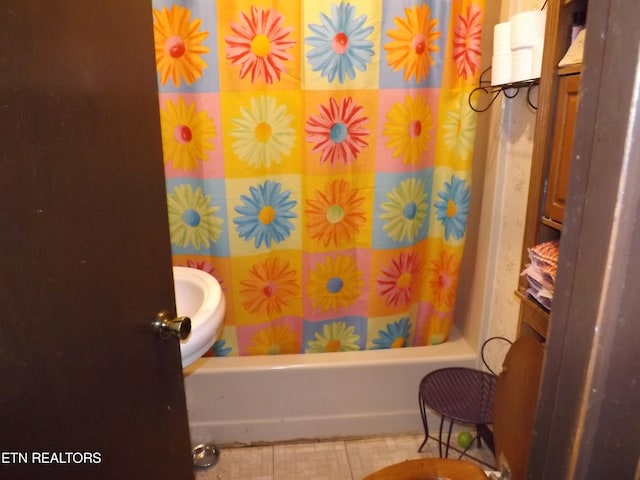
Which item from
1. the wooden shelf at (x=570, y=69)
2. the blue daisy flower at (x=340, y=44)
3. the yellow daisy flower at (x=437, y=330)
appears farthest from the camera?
the yellow daisy flower at (x=437, y=330)

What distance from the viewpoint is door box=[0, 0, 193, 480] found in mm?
494

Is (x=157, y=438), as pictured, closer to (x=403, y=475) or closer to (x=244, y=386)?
(x=403, y=475)

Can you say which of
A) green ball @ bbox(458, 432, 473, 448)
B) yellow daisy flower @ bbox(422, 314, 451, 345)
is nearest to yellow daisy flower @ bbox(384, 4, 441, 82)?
yellow daisy flower @ bbox(422, 314, 451, 345)

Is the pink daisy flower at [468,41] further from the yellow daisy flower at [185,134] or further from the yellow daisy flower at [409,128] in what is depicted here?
the yellow daisy flower at [185,134]

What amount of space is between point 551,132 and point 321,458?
136cm

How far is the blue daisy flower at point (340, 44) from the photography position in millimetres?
1478

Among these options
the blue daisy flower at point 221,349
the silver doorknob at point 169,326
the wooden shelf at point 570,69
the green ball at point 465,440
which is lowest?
the green ball at point 465,440

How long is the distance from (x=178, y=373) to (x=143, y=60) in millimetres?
610

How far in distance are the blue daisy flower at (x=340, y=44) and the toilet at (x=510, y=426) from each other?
104 centimetres

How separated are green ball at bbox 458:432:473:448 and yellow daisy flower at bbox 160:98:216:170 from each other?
1415 millimetres

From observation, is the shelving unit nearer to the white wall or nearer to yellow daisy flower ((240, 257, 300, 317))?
the white wall

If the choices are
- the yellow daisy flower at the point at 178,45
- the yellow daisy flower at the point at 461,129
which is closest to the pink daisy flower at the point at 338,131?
the yellow daisy flower at the point at 461,129

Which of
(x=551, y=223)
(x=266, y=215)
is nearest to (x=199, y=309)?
(x=266, y=215)

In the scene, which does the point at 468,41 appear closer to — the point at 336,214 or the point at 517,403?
the point at 336,214
